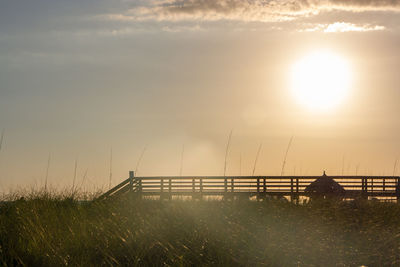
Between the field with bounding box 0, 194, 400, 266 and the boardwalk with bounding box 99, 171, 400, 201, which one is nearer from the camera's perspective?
the field with bounding box 0, 194, 400, 266

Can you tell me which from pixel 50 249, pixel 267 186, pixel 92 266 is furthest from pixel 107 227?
pixel 267 186

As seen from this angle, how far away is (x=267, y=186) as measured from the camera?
23.2m

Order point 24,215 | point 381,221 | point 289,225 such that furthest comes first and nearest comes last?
point 381,221, point 289,225, point 24,215

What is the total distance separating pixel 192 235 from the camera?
380 inches

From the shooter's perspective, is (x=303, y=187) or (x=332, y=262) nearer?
(x=332, y=262)

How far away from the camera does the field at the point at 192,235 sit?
8.31 m

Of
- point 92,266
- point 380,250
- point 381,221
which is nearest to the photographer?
point 92,266

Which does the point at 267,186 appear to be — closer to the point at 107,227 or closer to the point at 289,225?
the point at 289,225

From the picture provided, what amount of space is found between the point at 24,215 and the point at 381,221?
28.9 ft

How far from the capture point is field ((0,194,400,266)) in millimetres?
8312

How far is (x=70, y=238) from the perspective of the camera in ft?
30.0

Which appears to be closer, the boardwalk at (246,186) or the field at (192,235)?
the field at (192,235)

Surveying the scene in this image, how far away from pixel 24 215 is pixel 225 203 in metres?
6.47

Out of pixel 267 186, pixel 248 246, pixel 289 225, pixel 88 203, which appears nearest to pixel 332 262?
pixel 248 246
